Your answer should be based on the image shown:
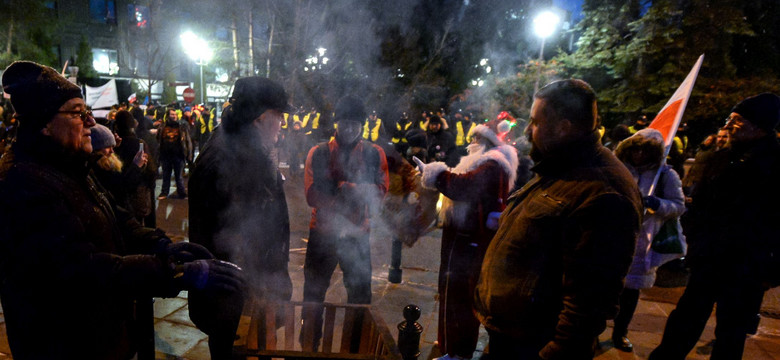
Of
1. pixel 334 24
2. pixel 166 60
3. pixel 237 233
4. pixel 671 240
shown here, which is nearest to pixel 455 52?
pixel 334 24

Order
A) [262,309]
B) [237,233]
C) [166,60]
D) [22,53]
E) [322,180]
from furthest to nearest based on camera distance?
[166,60], [22,53], [322,180], [237,233], [262,309]

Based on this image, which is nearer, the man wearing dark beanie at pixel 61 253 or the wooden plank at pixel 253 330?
the man wearing dark beanie at pixel 61 253

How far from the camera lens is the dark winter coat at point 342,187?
3467 millimetres

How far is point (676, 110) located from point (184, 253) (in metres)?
3.33

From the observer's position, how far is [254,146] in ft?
8.11

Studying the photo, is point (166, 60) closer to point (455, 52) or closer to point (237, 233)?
point (455, 52)

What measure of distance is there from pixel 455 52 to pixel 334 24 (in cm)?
850

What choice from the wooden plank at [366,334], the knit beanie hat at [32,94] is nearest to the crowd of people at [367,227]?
the knit beanie hat at [32,94]

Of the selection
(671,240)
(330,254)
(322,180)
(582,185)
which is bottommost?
(330,254)

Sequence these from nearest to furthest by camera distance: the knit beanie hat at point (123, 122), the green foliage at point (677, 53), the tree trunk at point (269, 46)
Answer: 1. the knit beanie hat at point (123, 122)
2. the green foliage at point (677, 53)
3. the tree trunk at point (269, 46)

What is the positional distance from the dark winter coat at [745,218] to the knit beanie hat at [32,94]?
374 centimetres

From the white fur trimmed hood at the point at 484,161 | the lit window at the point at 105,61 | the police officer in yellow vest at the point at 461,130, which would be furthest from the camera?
the lit window at the point at 105,61

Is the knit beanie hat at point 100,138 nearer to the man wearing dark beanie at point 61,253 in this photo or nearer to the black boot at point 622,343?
the man wearing dark beanie at point 61,253

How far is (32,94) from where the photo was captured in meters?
1.58
